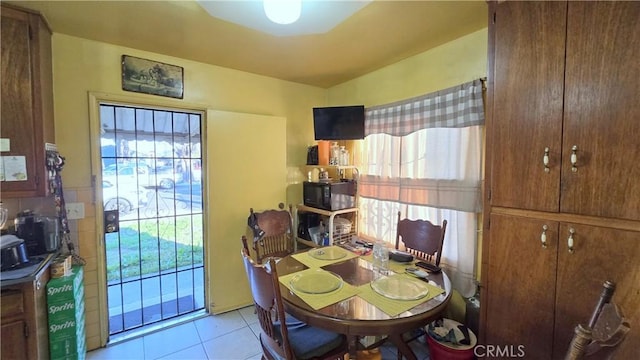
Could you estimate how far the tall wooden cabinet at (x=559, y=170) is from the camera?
0.99 metres

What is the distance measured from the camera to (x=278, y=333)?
4.69ft

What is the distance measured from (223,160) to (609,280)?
2636 millimetres

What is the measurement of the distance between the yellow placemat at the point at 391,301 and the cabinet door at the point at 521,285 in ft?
0.91

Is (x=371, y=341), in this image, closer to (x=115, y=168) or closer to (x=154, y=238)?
(x=154, y=238)

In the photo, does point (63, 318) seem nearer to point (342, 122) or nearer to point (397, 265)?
point (397, 265)

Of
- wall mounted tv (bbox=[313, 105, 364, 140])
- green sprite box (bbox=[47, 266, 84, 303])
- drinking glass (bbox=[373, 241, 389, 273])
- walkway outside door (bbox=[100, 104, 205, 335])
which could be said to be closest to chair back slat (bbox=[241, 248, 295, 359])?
Result: drinking glass (bbox=[373, 241, 389, 273])

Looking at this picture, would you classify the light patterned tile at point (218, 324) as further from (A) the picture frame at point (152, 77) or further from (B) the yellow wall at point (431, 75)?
(A) the picture frame at point (152, 77)

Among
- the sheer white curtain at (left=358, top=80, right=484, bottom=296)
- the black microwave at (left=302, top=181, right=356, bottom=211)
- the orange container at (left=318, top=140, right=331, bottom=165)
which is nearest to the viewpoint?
the sheer white curtain at (left=358, top=80, right=484, bottom=296)

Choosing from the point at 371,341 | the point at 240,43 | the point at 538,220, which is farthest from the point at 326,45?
the point at 371,341

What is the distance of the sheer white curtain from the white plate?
718 mm

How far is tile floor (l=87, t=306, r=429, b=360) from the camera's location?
2.05 meters

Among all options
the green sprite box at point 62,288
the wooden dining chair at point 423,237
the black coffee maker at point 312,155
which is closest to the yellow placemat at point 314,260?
the wooden dining chair at point 423,237

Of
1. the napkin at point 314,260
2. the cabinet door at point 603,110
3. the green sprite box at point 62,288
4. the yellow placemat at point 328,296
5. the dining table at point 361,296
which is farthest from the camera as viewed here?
the napkin at point 314,260

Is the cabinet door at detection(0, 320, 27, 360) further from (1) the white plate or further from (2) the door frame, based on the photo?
(1) the white plate
